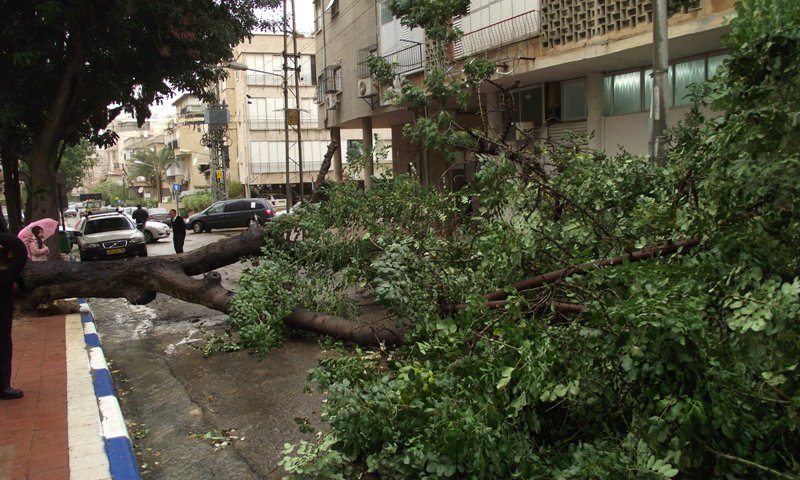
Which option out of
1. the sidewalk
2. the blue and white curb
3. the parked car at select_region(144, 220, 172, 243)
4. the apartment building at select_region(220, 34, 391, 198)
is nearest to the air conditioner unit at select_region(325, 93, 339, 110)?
the parked car at select_region(144, 220, 172, 243)

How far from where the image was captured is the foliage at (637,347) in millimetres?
2934

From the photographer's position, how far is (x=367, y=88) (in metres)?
20.6

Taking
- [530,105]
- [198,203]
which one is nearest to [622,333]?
[530,105]

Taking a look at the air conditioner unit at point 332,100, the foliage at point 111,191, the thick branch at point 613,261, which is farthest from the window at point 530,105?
the foliage at point 111,191

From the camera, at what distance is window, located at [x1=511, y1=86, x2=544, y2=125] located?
53.3 ft

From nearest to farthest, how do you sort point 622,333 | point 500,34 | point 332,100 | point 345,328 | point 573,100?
point 622,333 < point 345,328 < point 500,34 < point 573,100 < point 332,100

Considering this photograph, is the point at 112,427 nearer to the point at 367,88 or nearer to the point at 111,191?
the point at 367,88

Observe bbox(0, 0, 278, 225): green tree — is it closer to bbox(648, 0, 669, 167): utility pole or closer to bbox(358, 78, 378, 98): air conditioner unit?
bbox(358, 78, 378, 98): air conditioner unit

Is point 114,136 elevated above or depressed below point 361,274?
above

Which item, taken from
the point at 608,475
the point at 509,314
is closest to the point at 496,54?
the point at 509,314

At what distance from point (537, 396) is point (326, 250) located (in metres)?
5.13

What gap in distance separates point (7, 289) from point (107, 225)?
15495mm

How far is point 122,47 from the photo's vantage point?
47.8 ft

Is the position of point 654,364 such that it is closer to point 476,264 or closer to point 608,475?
point 608,475
